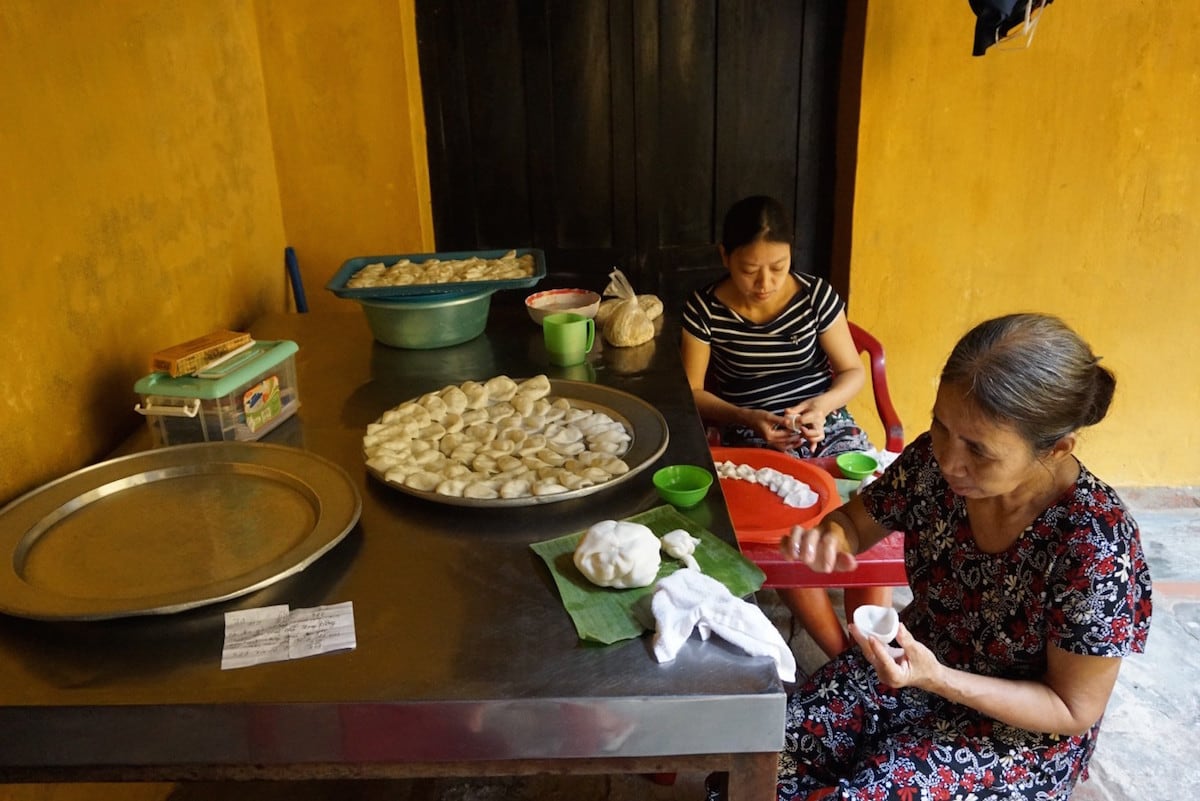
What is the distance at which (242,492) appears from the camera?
1426 millimetres

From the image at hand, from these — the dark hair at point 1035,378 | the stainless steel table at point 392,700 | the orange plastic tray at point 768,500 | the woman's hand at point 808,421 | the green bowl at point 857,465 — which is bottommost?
the green bowl at point 857,465

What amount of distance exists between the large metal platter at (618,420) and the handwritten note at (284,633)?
28 cm

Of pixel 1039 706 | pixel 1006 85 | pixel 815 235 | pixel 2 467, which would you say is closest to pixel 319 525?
pixel 2 467

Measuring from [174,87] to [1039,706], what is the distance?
2.16 m

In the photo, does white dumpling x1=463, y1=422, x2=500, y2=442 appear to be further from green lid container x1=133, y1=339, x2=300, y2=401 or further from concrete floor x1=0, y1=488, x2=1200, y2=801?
concrete floor x1=0, y1=488, x2=1200, y2=801

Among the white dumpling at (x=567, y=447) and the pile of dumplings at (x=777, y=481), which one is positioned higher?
the white dumpling at (x=567, y=447)

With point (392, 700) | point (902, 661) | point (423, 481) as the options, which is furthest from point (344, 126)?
point (902, 661)

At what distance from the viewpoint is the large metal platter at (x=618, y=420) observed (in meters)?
1.35

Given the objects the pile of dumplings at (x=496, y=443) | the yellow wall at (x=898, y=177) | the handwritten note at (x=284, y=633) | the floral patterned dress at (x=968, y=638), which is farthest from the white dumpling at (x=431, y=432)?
the floral patterned dress at (x=968, y=638)

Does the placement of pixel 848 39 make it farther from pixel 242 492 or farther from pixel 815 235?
pixel 242 492

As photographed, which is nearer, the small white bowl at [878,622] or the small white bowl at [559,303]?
the small white bowl at [878,622]

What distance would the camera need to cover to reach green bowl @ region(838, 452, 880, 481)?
208 cm

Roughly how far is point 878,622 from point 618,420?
2.05ft

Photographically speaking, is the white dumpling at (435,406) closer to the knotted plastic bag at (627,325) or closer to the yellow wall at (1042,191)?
the knotted plastic bag at (627,325)
